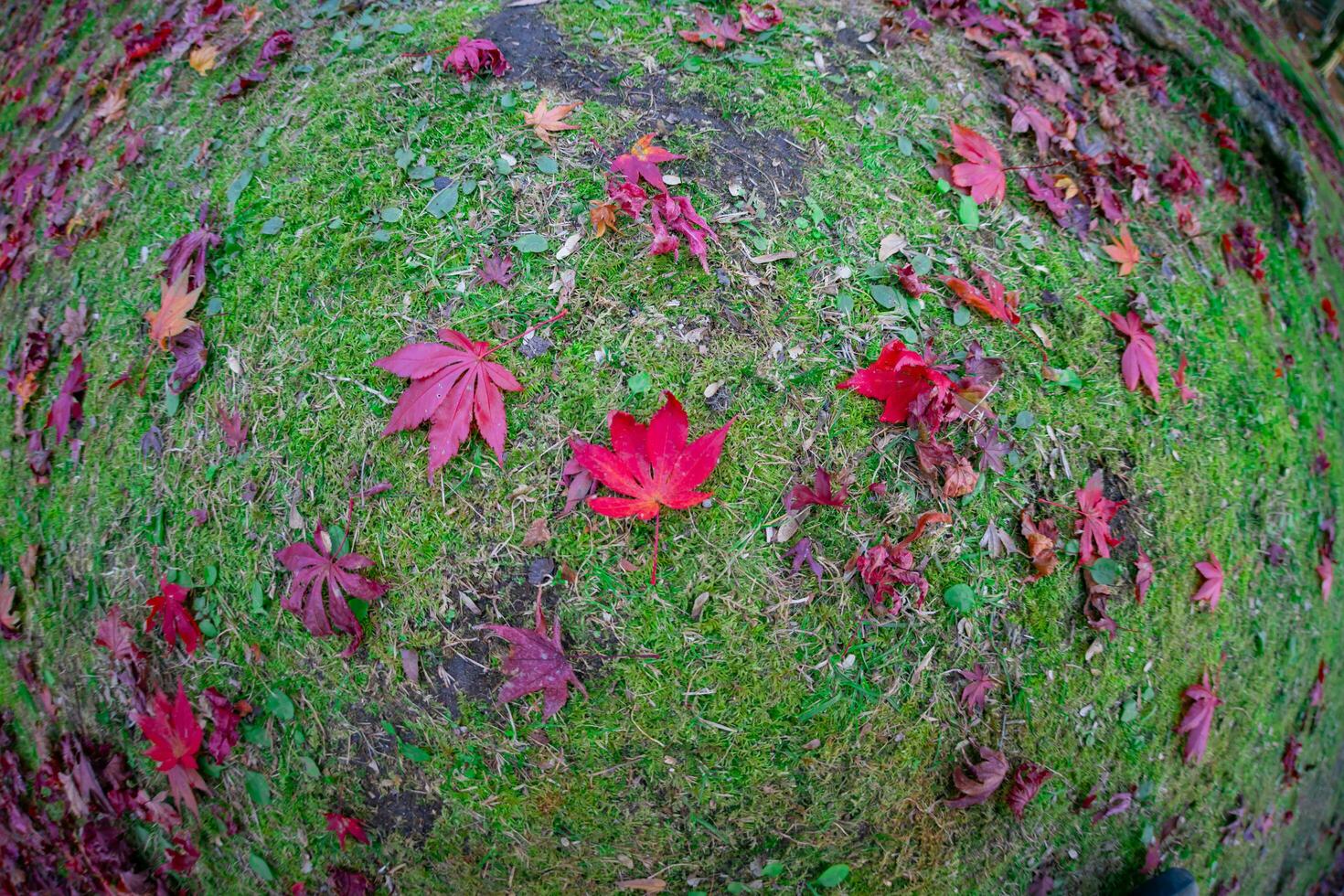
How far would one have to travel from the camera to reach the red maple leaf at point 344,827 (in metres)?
2.19

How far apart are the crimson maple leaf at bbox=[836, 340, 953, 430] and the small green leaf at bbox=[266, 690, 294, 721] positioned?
1.97 meters

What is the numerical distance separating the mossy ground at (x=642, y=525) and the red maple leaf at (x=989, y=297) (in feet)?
0.27

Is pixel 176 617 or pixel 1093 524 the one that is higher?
pixel 1093 524

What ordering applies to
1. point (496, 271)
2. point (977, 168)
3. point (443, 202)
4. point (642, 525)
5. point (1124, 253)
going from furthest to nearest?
point (1124, 253), point (977, 168), point (443, 202), point (496, 271), point (642, 525)

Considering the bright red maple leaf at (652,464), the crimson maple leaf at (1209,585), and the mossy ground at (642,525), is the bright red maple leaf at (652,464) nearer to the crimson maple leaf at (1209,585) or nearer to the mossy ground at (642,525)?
the mossy ground at (642,525)

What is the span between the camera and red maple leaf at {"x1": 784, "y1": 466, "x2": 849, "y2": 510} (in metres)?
2.21

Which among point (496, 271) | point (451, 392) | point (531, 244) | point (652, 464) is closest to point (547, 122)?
point (531, 244)

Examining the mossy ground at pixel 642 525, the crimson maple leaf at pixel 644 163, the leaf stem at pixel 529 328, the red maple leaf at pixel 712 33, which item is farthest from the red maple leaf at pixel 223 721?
the red maple leaf at pixel 712 33

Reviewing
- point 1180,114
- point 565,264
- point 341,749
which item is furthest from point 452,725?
point 1180,114

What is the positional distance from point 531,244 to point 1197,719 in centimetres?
281

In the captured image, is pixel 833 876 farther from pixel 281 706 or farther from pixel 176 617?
pixel 176 617

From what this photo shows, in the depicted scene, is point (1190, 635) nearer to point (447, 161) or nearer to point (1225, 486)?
point (1225, 486)

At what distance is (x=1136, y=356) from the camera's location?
268 centimetres

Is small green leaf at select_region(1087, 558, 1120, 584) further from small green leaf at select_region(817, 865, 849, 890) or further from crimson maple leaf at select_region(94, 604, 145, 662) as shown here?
crimson maple leaf at select_region(94, 604, 145, 662)
